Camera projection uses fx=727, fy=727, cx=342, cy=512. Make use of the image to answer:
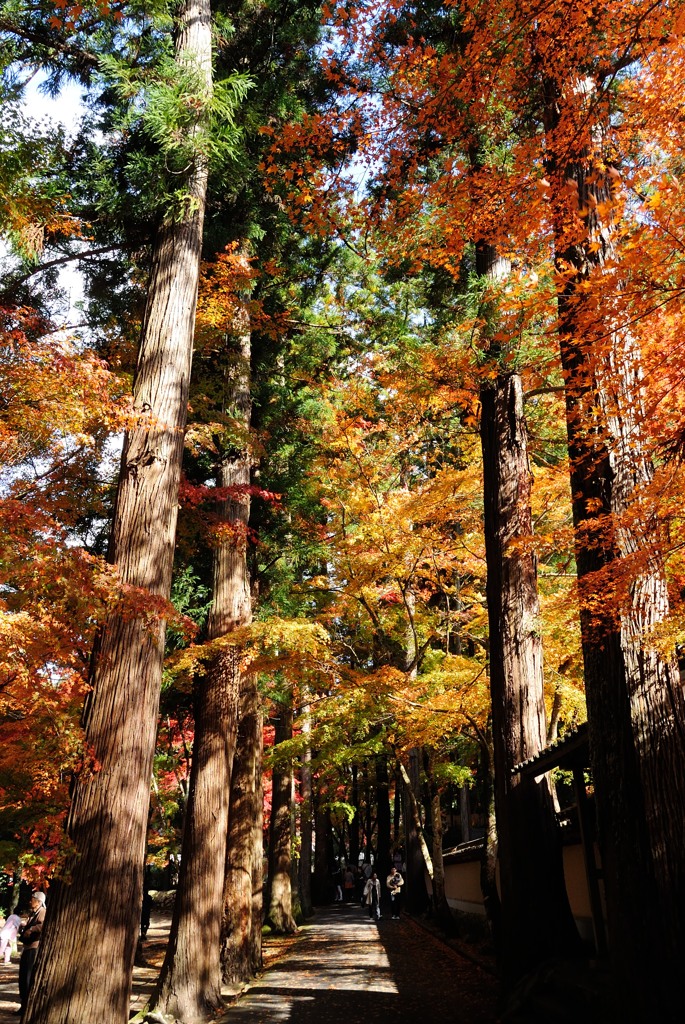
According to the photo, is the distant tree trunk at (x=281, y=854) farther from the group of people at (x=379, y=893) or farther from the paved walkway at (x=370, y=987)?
the group of people at (x=379, y=893)

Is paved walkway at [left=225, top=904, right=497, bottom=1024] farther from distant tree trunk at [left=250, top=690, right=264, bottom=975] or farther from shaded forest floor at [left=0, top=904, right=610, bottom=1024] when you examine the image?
distant tree trunk at [left=250, top=690, right=264, bottom=975]

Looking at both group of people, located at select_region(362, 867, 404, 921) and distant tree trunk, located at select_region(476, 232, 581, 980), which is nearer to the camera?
distant tree trunk, located at select_region(476, 232, 581, 980)

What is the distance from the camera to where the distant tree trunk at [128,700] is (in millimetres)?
4512

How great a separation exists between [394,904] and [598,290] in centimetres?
2165

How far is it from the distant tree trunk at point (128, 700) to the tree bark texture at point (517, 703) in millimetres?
3948

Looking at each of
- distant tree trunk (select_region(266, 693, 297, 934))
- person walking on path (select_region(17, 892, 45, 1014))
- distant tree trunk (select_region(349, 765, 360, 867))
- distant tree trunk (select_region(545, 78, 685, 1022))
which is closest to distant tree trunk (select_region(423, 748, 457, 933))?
distant tree trunk (select_region(266, 693, 297, 934))

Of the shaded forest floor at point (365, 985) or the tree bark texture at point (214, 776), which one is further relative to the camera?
the tree bark texture at point (214, 776)

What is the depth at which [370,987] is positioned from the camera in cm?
1020

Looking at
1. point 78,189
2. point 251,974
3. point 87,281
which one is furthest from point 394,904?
point 78,189

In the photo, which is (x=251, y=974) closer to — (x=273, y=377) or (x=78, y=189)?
(x=273, y=377)

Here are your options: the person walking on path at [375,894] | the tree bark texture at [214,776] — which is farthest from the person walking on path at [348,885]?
the tree bark texture at [214,776]

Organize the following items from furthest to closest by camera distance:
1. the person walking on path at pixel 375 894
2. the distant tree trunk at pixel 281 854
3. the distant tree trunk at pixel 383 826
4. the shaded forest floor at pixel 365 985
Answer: the distant tree trunk at pixel 383 826
the person walking on path at pixel 375 894
the distant tree trunk at pixel 281 854
the shaded forest floor at pixel 365 985

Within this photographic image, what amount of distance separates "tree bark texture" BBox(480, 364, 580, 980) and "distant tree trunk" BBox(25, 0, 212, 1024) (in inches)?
155

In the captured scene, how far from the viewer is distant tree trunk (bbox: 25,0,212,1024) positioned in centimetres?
451
